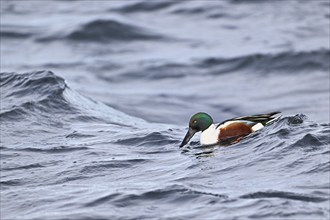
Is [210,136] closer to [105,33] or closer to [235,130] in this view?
[235,130]

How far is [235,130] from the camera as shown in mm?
10766

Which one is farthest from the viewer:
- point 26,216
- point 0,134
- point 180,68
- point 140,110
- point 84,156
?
point 180,68

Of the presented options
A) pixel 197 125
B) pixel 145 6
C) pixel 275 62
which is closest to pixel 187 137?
pixel 197 125

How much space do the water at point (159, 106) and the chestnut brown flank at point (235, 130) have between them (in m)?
0.15

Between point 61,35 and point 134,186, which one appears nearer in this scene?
point 134,186

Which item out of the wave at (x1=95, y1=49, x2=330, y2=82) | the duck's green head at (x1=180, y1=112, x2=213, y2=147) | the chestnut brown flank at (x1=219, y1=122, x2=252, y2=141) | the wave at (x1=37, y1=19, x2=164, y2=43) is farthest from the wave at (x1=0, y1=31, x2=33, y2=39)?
the chestnut brown flank at (x1=219, y1=122, x2=252, y2=141)

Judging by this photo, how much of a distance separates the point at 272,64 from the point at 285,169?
10.8 metres

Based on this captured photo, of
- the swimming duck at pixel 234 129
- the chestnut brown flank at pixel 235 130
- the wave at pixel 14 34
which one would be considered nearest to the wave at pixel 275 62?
the wave at pixel 14 34

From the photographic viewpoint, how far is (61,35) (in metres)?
22.0

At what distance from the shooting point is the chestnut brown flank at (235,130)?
1074cm

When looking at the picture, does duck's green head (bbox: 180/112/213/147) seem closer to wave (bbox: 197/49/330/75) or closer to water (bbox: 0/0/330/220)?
water (bbox: 0/0/330/220)

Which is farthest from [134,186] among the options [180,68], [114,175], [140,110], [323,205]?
[180,68]

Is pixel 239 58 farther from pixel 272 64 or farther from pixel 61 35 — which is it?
pixel 61 35

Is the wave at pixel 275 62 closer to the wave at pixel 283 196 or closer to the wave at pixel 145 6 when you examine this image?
the wave at pixel 145 6
